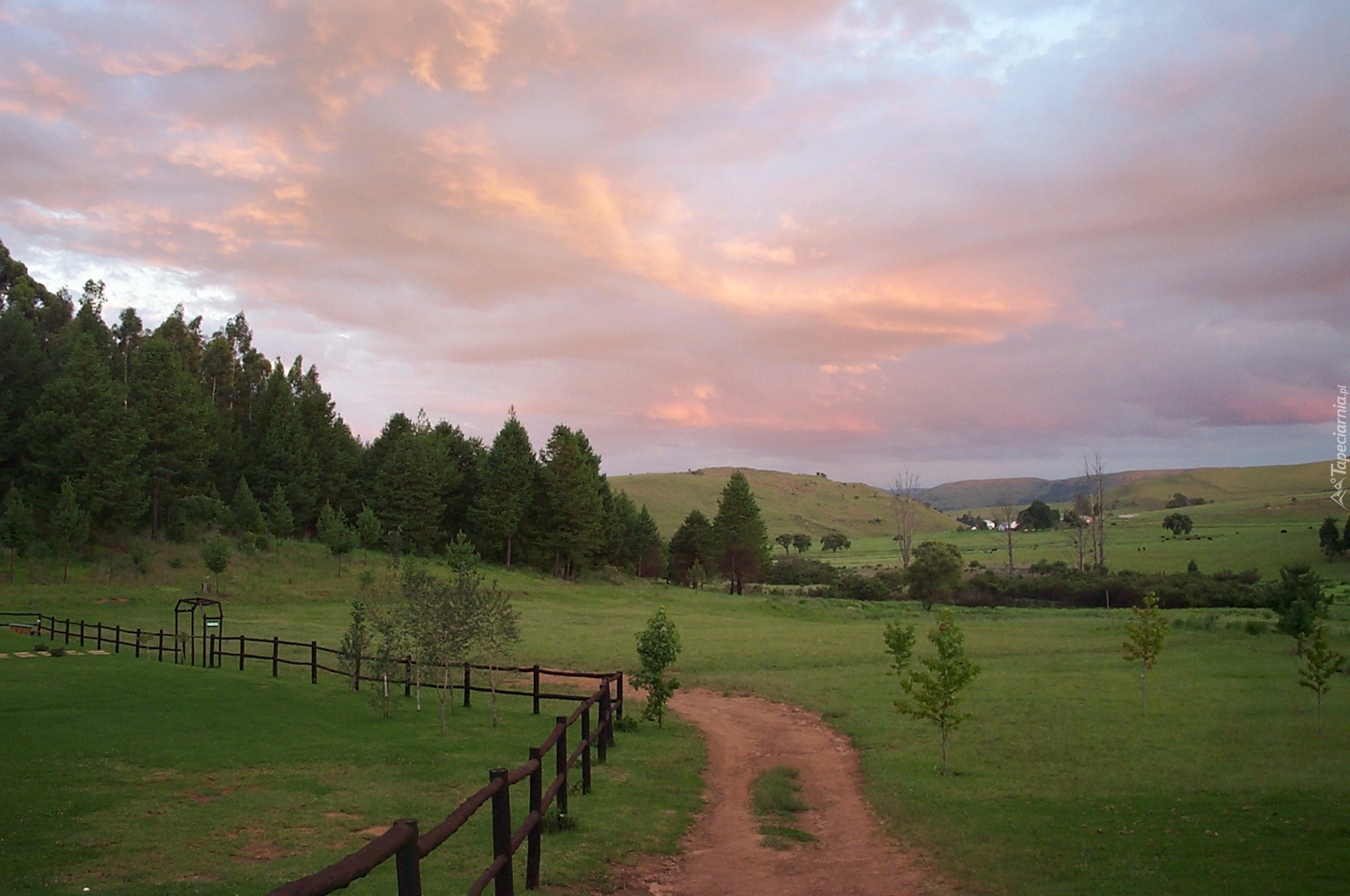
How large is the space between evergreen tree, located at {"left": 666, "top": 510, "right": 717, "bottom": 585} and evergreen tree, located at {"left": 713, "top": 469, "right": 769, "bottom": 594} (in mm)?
1962

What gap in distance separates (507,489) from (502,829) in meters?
77.7

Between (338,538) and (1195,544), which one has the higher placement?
(338,538)

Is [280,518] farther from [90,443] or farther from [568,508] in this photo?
[568,508]

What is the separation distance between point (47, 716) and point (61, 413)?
51.8 meters

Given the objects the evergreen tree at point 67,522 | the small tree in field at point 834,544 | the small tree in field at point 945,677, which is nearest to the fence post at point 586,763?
the small tree in field at point 945,677

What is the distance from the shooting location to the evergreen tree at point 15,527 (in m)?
46.5

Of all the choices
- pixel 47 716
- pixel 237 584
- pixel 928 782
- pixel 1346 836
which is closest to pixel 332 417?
pixel 237 584

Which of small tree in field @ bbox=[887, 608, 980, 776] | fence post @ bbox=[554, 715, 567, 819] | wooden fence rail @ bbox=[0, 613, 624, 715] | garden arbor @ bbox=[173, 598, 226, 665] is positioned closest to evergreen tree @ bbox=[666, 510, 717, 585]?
garden arbor @ bbox=[173, 598, 226, 665]

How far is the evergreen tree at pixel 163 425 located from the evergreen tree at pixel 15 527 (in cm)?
1077

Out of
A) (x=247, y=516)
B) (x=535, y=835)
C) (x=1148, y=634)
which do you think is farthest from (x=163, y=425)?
(x=535, y=835)

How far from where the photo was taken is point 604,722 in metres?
16.0

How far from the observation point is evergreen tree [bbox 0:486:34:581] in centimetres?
4653

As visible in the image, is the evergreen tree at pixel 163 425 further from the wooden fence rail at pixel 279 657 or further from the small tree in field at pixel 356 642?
the small tree in field at pixel 356 642

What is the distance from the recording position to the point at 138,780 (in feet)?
42.0
